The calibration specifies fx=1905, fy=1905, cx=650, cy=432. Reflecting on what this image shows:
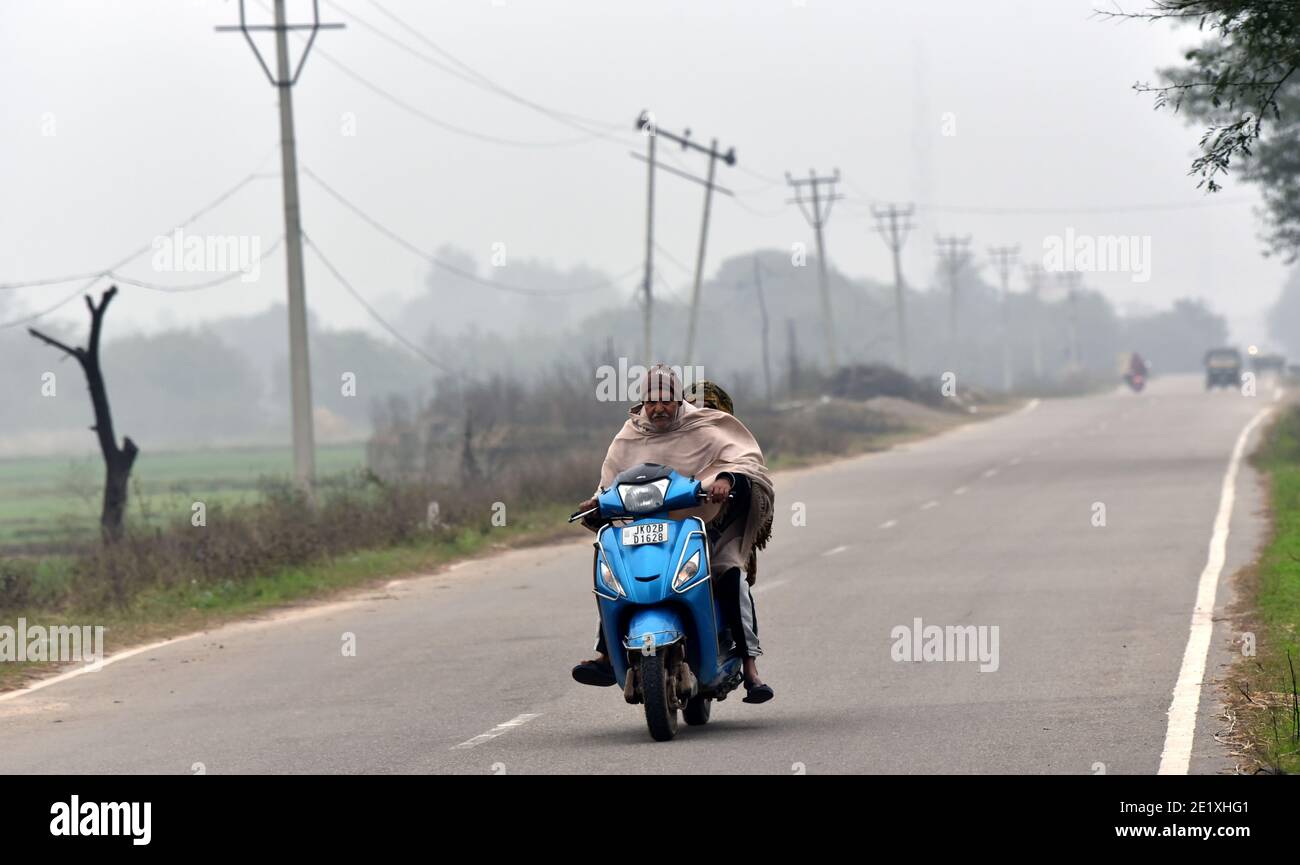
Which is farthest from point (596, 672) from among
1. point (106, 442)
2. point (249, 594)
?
point (106, 442)

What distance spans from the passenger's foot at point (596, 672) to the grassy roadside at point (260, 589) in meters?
5.34

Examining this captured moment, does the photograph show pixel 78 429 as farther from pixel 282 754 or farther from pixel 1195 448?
pixel 282 754

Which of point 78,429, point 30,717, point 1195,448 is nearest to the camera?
point 30,717

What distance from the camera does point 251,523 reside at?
21719 millimetres

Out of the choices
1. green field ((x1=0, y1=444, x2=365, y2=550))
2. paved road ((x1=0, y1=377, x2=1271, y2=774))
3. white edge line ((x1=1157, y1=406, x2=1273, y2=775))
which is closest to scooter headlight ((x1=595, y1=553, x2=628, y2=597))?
paved road ((x1=0, y1=377, x2=1271, y2=774))

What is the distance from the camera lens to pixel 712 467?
382 inches

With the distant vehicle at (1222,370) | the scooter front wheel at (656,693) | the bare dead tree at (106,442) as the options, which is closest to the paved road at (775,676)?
the scooter front wheel at (656,693)

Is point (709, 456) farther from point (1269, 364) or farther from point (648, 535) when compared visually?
point (1269, 364)

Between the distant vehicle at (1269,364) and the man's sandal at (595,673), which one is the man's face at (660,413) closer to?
the man's sandal at (595,673)

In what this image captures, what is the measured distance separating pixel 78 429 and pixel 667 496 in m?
104

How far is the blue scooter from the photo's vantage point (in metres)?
9.13

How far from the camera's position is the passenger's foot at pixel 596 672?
9.76 meters

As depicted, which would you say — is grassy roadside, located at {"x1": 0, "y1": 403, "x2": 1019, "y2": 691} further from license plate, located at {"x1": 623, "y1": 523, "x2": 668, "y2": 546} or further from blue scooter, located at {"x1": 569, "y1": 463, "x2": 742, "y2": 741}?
license plate, located at {"x1": 623, "y1": 523, "x2": 668, "y2": 546}
